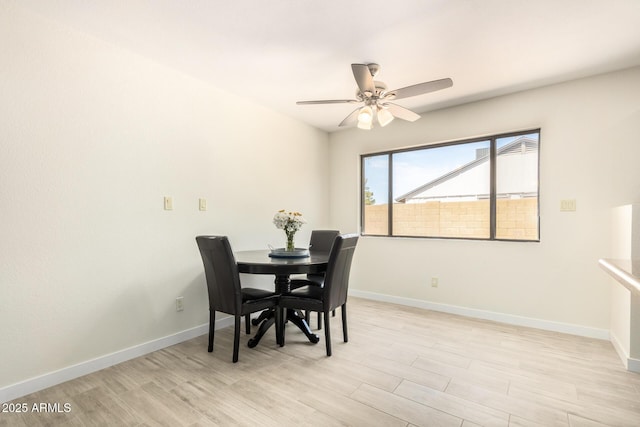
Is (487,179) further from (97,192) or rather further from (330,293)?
(97,192)

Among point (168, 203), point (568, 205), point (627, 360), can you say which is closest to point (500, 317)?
point (627, 360)

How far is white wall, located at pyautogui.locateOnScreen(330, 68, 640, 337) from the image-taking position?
2695 millimetres

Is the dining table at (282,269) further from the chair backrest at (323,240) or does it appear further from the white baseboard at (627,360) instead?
the white baseboard at (627,360)

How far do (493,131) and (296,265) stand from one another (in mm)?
2587

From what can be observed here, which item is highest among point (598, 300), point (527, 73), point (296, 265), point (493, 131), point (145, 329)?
point (527, 73)

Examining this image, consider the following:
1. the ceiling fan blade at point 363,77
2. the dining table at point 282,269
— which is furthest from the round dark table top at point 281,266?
the ceiling fan blade at point 363,77

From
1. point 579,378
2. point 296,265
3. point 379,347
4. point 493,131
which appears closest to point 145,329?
point 296,265

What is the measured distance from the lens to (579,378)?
6.77ft

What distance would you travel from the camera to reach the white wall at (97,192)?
1.86 meters

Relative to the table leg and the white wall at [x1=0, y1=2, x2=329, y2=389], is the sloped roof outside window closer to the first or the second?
the table leg

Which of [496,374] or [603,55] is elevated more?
[603,55]

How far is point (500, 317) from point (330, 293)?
2032 millimetres

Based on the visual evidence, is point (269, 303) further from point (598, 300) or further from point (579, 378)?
point (598, 300)

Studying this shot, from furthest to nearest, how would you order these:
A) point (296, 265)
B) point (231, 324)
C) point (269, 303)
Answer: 1. point (231, 324)
2. point (269, 303)
3. point (296, 265)
